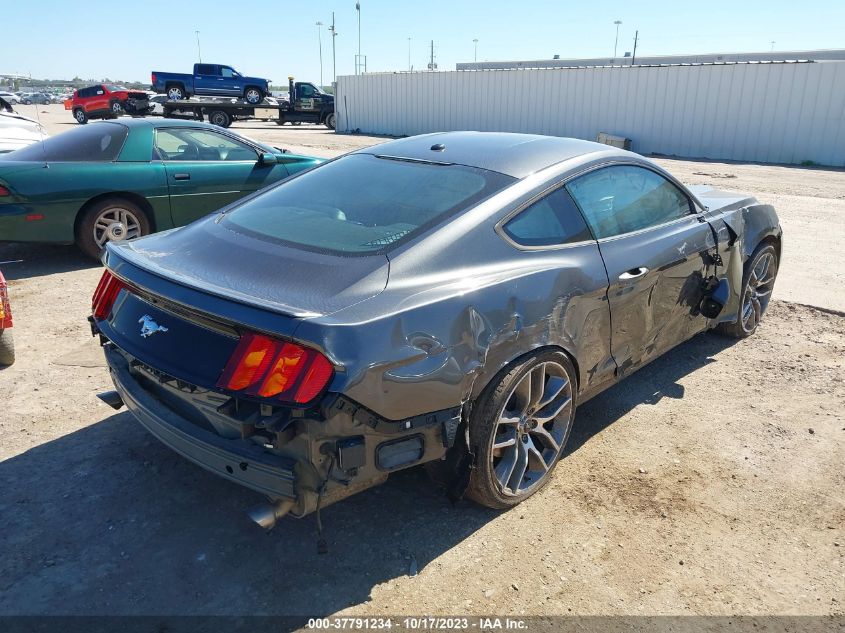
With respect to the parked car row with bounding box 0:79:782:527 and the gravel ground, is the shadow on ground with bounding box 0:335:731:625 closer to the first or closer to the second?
the gravel ground

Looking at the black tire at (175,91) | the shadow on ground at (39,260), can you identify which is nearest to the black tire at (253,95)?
the black tire at (175,91)

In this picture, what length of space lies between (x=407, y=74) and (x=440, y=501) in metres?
31.6

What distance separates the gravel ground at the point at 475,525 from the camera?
247 cm

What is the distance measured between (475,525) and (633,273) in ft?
4.85

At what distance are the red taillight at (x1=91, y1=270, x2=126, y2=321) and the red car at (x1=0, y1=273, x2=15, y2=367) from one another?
1.67 meters

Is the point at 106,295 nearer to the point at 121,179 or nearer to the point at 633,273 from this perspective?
the point at 633,273

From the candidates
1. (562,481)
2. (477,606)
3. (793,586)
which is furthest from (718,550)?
(477,606)

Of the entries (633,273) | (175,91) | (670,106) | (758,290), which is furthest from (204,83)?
(633,273)

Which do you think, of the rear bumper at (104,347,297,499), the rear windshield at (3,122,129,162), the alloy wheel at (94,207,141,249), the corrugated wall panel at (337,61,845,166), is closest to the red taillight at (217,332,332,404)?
the rear bumper at (104,347,297,499)

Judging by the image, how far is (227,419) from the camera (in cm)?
236

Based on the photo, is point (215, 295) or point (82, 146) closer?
point (215, 295)

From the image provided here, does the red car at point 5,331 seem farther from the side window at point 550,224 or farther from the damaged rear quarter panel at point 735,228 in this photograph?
the damaged rear quarter panel at point 735,228

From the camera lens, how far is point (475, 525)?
2.89 m

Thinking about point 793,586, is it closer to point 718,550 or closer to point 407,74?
point 718,550
